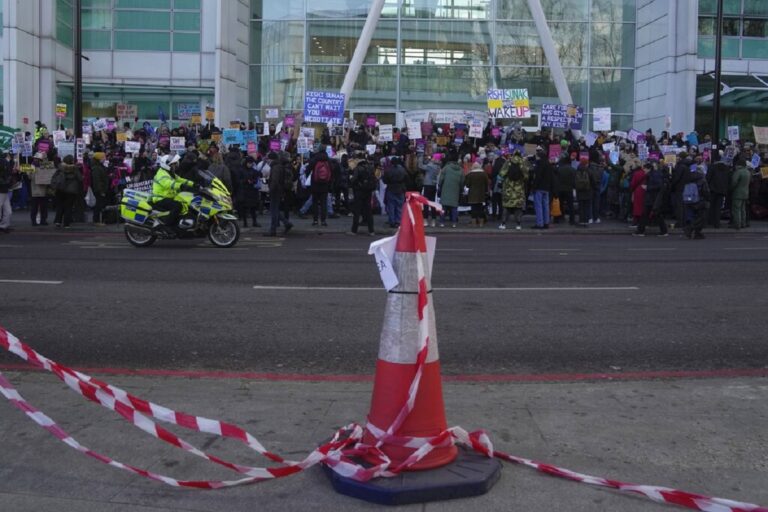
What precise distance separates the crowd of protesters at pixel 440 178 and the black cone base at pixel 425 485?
41.4 ft

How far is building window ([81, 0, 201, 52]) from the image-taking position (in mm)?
38438

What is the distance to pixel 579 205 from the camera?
70.6 ft

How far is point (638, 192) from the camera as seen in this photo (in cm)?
2066

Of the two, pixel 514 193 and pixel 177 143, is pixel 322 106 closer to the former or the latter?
pixel 177 143

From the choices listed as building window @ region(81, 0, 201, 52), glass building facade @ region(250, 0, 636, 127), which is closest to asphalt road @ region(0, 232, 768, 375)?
glass building facade @ region(250, 0, 636, 127)

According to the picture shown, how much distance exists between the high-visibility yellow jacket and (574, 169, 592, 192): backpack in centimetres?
1033

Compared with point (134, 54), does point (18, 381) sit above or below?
below

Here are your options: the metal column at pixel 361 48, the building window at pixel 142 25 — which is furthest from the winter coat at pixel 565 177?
the building window at pixel 142 25

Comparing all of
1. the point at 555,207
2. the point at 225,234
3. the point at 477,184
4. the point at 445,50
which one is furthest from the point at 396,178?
the point at 445,50

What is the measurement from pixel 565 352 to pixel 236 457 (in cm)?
357

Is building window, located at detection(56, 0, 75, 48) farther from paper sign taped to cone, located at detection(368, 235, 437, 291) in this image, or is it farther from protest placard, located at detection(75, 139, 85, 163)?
paper sign taped to cone, located at detection(368, 235, 437, 291)

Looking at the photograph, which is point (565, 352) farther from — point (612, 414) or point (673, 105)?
point (673, 105)

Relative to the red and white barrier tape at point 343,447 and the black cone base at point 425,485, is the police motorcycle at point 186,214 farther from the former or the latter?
the black cone base at point 425,485

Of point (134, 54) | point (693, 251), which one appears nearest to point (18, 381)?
point (693, 251)
